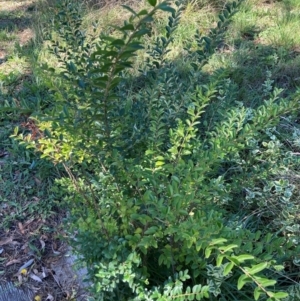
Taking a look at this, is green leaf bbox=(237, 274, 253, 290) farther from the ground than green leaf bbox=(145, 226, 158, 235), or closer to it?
farther from the ground

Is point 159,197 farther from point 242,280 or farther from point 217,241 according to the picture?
point 242,280

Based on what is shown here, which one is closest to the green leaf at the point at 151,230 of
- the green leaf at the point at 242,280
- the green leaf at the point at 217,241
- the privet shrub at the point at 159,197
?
the privet shrub at the point at 159,197

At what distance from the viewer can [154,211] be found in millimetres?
1592

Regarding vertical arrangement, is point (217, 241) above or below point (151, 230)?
above

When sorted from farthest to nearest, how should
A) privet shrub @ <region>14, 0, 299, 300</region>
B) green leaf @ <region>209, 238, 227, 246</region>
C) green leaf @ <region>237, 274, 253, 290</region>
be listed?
privet shrub @ <region>14, 0, 299, 300</region> → green leaf @ <region>209, 238, 227, 246</region> → green leaf @ <region>237, 274, 253, 290</region>

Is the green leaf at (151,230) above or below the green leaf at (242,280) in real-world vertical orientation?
below

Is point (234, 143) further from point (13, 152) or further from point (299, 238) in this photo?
point (13, 152)

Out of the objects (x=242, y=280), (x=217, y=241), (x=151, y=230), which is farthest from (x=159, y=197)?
(x=242, y=280)

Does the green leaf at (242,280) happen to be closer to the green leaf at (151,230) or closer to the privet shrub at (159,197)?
the privet shrub at (159,197)

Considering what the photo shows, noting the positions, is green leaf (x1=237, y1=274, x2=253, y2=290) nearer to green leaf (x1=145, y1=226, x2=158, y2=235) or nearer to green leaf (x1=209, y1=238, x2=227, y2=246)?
green leaf (x1=209, y1=238, x2=227, y2=246)

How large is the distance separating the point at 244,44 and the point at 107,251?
2793 millimetres

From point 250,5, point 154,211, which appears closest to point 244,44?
point 250,5

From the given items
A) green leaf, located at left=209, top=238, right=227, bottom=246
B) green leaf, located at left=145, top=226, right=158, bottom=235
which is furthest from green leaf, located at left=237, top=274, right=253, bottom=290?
green leaf, located at left=145, top=226, right=158, bottom=235

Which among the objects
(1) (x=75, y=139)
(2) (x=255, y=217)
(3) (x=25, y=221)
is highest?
(1) (x=75, y=139)
